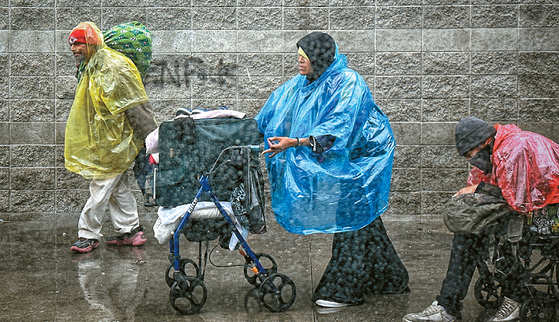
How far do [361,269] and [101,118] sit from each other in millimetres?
2924

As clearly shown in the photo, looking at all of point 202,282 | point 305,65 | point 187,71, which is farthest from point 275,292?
point 187,71

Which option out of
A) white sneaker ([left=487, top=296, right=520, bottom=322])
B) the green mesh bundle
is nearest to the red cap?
the green mesh bundle

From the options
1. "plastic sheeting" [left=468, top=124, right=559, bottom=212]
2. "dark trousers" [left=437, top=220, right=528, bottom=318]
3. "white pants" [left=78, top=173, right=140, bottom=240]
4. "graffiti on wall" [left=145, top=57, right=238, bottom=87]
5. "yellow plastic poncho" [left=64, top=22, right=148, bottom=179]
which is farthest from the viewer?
"graffiti on wall" [left=145, top=57, right=238, bottom=87]

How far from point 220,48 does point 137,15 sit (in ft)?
3.44

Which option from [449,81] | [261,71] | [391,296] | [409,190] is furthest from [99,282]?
[449,81]

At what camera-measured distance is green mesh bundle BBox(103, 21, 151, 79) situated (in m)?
6.14

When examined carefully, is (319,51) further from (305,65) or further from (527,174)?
(527,174)

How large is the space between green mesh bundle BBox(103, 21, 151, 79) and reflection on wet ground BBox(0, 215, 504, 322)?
1.84 metres

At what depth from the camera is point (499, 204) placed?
12.5 ft

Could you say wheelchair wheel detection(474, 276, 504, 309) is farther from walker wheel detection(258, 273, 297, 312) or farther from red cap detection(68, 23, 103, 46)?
red cap detection(68, 23, 103, 46)

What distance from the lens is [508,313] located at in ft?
13.2

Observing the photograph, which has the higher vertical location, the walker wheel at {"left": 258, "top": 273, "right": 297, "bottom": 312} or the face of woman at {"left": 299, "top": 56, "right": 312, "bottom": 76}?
the face of woman at {"left": 299, "top": 56, "right": 312, "bottom": 76}

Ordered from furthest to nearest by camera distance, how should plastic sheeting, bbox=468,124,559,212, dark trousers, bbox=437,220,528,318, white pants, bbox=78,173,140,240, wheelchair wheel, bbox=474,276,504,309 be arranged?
1. white pants, bbox=78,173,140,240
2. wheelchair wheel, bbox=474,276,504,309
3. dark trousers, bbox=437,220,528,318
4. plastic sheeting, bbox=468,124,559,212

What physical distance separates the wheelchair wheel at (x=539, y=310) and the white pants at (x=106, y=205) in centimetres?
374
